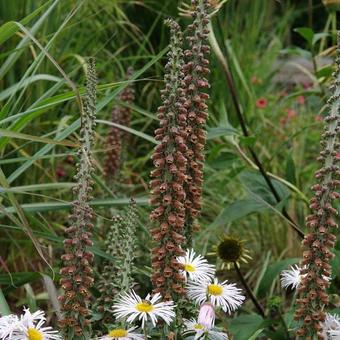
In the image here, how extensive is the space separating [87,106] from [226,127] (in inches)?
58.1

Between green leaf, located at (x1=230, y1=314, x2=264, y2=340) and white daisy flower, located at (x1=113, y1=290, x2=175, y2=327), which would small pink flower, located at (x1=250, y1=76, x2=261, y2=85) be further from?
white daisy flower, located at (x1=113, y1=290, x2=175, y2=327)

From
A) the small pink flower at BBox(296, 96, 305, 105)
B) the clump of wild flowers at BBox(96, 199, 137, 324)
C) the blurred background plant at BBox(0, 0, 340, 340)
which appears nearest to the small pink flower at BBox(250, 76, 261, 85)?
the blurred background plant at BBox(0, 0, 340, 340)

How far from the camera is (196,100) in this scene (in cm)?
227

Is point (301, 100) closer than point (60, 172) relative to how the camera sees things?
No

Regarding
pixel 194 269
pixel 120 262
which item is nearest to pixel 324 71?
pixel 194 269

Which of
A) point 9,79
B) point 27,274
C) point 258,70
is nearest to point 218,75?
point 258,70

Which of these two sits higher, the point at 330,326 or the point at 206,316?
the point at 206,316

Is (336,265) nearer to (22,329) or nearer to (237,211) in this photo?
(237,211)

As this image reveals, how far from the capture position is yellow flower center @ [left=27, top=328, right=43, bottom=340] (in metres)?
2.01

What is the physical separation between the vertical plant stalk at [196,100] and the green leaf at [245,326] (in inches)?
18.5

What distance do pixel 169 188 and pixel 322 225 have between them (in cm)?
42

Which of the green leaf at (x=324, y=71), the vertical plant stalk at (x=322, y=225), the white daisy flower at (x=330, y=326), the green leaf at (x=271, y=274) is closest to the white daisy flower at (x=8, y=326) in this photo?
the vertical plant stalk at (x=322, y=225)

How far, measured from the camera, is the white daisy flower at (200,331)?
2071 millimetres

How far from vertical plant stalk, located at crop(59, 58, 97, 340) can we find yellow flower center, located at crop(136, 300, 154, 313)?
138 mm
